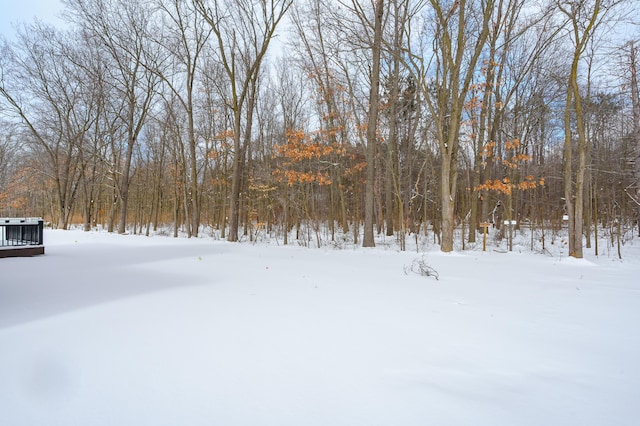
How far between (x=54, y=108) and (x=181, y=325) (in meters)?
25.4

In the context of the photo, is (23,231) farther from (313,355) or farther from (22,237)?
(313,355)

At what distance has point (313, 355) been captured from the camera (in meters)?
2.35

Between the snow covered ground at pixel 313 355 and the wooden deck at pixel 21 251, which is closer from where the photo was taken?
the snow covered ground at pixel 313 355

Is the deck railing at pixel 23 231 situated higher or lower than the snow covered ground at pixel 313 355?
higher

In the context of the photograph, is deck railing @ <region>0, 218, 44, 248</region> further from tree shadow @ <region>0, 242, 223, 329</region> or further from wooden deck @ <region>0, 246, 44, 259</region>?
tree shadow @ <region>0, 242, 223, 329</region>

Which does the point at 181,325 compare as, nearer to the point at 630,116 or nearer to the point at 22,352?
the point at 22,352

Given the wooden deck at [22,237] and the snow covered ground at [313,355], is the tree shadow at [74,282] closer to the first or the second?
the snow covered ground at [313,355]

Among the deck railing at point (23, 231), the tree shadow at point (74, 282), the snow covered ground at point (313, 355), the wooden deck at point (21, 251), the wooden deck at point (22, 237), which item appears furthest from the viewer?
the deck railing at point (23, 231)

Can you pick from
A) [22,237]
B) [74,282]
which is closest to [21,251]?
[22,237]

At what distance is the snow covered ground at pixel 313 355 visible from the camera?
1711mm

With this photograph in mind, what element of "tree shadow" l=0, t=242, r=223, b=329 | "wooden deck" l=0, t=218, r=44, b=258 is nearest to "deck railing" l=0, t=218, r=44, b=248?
"wooden deck" l=0, t=218, r=44, b=258

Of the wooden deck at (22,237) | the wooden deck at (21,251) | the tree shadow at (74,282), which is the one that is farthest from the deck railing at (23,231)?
the tree shadow at (74,282)

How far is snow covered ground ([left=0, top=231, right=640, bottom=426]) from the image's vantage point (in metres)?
1.71

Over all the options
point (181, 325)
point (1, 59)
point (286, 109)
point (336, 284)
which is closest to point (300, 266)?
point (336, 284)
